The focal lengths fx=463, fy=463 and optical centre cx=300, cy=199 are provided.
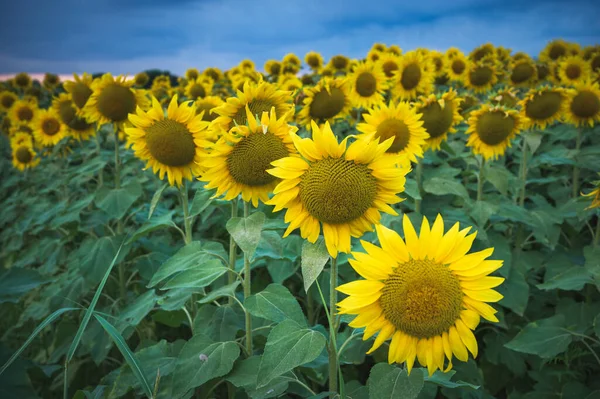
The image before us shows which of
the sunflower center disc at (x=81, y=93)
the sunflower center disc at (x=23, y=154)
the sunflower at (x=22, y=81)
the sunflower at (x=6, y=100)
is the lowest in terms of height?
the sunflower center disc at (x=23, y=154)

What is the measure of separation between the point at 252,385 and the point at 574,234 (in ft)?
10.1

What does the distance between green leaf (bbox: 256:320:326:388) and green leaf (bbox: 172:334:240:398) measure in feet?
0.99

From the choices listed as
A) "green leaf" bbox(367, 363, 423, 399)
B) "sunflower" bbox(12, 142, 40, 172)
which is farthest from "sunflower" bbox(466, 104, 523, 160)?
"sunflower" bbox(12, 142, 40, 172)

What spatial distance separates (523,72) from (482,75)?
0.66m

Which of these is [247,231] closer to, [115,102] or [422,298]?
[422,298]

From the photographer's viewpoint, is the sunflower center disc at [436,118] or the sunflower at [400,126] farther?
the sunflower center disc at [436,118]

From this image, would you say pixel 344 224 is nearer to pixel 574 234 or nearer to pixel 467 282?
pixel 467 282

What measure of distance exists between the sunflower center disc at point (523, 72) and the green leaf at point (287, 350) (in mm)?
6388

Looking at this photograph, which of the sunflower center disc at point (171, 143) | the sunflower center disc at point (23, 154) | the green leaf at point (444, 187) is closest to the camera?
the sunflower center disc at point (171, 143)

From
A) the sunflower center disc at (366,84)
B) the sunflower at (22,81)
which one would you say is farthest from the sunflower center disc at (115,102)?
the sunflower at (22,81)

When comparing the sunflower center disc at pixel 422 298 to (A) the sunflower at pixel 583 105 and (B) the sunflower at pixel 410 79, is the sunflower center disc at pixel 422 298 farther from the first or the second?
(B) the sunflower at pixel 410 79

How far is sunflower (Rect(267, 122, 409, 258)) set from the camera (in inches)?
56.7

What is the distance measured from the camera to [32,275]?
6.68ft

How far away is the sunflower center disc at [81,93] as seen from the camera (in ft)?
11.4
